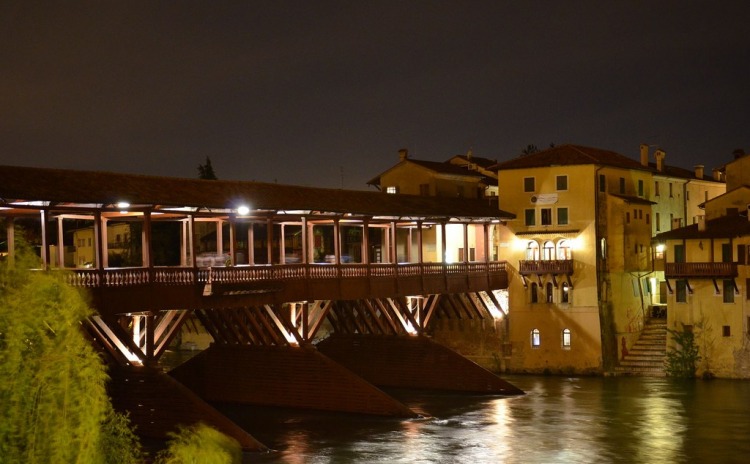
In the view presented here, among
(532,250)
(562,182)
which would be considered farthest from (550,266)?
(562,182)

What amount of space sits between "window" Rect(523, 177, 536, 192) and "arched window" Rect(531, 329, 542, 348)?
731cm

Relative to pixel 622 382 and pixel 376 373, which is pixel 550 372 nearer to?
pixel 622 382

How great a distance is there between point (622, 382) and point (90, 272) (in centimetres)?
2837

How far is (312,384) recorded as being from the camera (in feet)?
136

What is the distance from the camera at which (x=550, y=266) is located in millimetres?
53531

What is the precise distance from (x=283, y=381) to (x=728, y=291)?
2221 cm

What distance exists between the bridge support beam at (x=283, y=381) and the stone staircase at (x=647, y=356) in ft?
54.1

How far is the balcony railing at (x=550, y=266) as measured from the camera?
175 ft

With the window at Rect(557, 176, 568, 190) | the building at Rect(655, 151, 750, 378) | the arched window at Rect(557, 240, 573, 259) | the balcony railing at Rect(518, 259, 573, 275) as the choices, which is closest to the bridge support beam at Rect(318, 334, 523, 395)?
the balcony railing at Rect(518, 259, 573, 275)

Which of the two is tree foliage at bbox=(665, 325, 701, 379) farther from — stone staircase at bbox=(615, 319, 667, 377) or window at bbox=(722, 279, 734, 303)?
window at bbox=(722, 279, 734, 303)

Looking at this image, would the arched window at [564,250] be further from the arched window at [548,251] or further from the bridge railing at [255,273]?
the bridge railing at [255,273]

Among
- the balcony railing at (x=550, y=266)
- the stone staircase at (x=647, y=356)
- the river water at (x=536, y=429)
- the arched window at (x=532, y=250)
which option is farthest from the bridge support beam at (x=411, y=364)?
the arched window at (x=532, y=250)

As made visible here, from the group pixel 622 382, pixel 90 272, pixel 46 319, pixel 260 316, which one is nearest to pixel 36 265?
pixel 46 319

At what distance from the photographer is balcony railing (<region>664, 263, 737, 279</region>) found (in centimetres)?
4984
